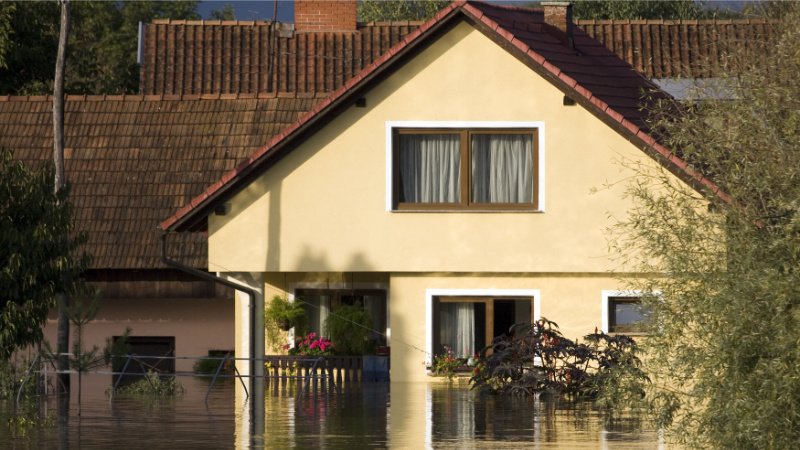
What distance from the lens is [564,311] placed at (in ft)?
79.3

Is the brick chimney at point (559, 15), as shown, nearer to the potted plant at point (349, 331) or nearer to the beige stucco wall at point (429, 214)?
the beige stucco wall at point (429, 214)

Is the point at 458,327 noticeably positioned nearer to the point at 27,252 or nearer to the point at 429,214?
the point at 429,214

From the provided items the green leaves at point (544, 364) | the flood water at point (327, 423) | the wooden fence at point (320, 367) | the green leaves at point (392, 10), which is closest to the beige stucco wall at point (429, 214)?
the wooden fence at point (320, 367)

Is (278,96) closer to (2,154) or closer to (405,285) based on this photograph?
(405,285)

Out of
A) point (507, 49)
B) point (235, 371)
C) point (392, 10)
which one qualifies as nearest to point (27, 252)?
point (235, 371)

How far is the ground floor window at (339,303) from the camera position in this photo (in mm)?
26000

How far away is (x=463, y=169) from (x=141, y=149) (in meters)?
8.06

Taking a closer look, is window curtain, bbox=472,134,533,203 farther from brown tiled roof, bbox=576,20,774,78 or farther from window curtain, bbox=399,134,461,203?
brown tiled roof, bbox=576,20,774,78

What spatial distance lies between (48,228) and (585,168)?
8.83 metres

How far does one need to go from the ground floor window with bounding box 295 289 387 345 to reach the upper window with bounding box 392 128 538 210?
2658mm

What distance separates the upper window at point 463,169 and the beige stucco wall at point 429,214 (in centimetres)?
24

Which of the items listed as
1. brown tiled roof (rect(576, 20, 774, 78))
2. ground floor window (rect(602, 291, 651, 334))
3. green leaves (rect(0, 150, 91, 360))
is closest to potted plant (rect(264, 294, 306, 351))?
green leaves (rect(0, 150, 91, 360))

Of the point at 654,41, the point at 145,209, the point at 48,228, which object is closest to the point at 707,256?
the point at 48,228

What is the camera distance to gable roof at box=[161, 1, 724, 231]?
2327 cm
